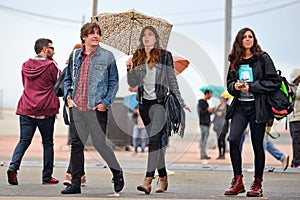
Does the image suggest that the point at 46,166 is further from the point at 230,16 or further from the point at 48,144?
the point at 230,16

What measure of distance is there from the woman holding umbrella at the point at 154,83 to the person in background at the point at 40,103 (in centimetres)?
142

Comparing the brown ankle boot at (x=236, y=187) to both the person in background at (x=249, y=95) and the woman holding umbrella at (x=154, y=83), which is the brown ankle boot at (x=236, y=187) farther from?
the woman holding umbrella at (x=154, y=83)

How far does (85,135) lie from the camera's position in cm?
775

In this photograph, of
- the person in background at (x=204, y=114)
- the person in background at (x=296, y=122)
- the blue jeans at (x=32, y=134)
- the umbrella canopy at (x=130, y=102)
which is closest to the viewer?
the blue jeans at (x=32, y=134)

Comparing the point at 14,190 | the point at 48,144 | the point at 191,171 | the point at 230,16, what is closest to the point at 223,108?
the point at 230,16

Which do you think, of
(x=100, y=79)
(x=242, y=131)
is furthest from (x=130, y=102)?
(x=100, y=79)

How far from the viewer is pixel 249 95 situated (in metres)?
8.00

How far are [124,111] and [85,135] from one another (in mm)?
12379

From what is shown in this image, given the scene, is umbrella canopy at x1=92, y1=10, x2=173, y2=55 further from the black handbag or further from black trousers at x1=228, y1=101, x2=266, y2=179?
black trousers at x1=228, y1=101, x2=266, y2=179

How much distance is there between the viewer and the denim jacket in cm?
766

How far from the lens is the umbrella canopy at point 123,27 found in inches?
361

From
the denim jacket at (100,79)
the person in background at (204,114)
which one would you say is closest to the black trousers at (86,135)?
the denim jacket at (100,79)

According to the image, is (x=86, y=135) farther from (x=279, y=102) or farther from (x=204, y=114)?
(x=204, y=114)

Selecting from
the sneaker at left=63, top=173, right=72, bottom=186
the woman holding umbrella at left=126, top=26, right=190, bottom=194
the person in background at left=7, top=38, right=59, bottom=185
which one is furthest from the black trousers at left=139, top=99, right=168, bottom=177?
the person in background at left=7, top=38, right=59, bottom=185
